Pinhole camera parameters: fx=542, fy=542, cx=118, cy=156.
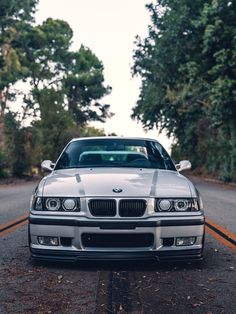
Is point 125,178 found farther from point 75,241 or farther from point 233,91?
point 233,91

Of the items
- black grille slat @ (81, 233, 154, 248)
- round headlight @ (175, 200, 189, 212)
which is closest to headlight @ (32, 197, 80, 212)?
black grille slat @ (81, 233, 154, 248)

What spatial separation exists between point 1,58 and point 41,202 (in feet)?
148

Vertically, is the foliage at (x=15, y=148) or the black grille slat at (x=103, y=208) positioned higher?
the black grille slat at (x=103, y=208)

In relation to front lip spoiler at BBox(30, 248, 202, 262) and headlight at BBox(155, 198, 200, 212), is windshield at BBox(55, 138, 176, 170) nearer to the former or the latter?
headlight at BBox(155, 198, 200, 212)

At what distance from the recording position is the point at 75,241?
17.1ft

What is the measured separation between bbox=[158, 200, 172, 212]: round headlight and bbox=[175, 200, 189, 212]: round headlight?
0.09m

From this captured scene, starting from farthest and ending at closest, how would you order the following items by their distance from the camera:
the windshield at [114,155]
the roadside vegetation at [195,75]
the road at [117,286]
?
the roadside vegetation at [195,75]
the windshield at [114,155]
the road at [117,286]

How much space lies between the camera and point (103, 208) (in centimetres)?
523

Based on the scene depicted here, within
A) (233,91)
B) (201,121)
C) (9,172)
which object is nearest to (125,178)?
(233,91)

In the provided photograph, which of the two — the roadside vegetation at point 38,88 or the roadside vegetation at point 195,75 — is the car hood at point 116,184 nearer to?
the roadside vegetation at point 195,75

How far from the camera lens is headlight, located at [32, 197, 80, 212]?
208 inches

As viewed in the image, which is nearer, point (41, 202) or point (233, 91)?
point (41, 202)

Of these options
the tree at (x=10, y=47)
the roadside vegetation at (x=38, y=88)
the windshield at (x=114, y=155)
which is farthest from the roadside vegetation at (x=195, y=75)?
the windshield at (x=114, y=155)

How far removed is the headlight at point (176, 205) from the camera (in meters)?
5.30
